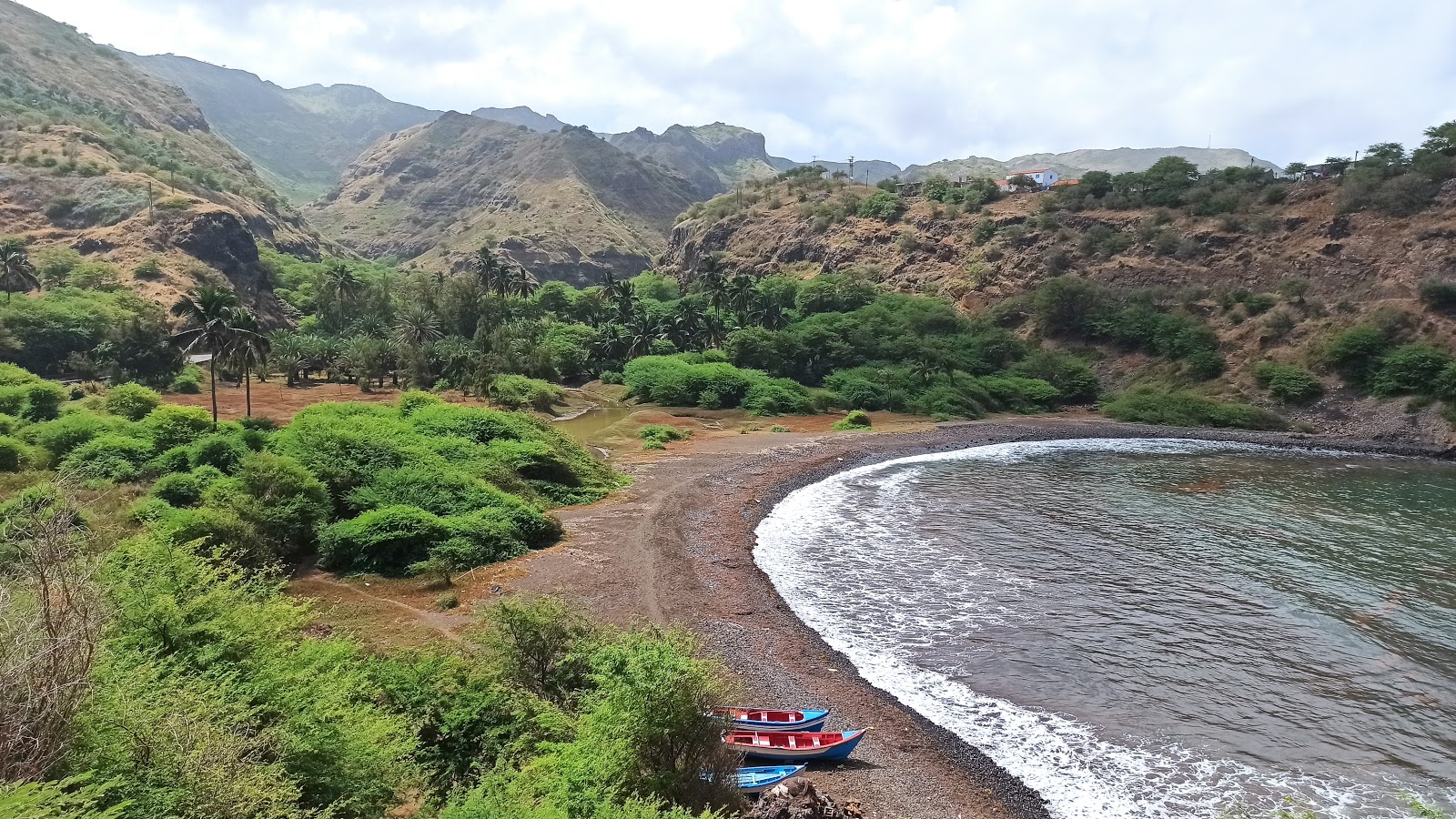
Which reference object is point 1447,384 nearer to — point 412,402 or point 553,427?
point 553,427

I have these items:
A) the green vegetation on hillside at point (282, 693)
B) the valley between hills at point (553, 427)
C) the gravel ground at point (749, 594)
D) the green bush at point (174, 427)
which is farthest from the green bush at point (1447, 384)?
the green bush at point (174, 427)

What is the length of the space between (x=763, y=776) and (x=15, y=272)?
87.7 m

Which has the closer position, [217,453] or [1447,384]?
[217,453]

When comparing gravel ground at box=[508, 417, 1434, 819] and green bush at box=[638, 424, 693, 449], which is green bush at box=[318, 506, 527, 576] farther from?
green bush at box=[638, 424, 693, 449]

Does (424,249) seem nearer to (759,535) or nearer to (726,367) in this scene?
(726,367)

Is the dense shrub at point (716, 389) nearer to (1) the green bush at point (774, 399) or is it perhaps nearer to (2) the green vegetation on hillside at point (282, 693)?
(1) the green bush at point (774, 399)

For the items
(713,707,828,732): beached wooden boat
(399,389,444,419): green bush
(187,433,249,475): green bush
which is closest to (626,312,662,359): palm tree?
(399,389,444,419): green bush

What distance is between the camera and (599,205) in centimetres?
18962

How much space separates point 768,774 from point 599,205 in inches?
7333

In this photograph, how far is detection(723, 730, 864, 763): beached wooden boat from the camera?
55.4 feet

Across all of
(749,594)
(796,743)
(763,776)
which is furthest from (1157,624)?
(763,776)

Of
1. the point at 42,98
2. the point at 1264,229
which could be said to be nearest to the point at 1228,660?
the point at 1264,229

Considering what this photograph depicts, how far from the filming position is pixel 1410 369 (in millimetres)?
65938

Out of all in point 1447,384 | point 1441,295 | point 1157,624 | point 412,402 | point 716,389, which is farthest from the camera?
point 716,389
